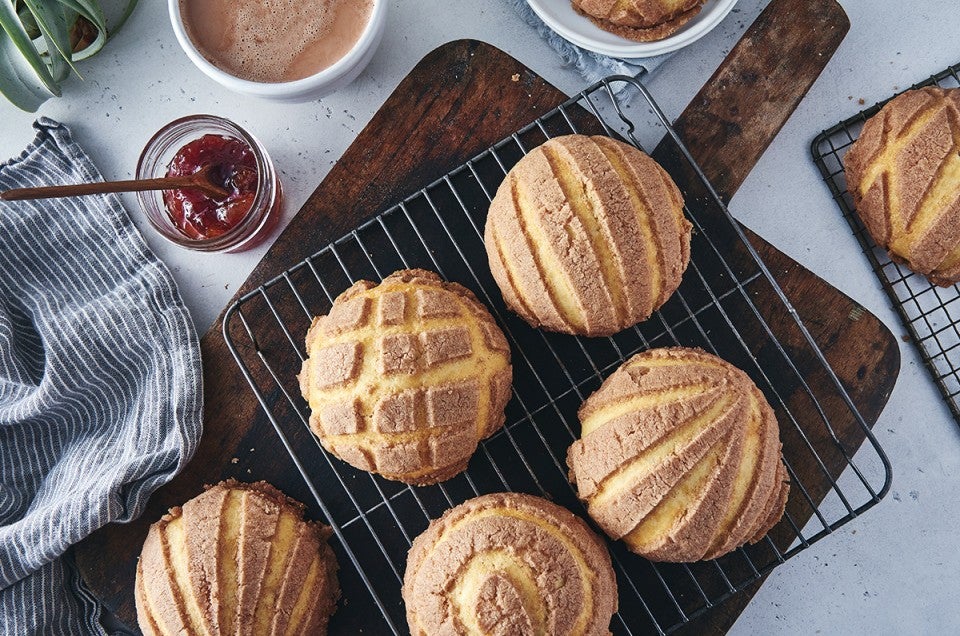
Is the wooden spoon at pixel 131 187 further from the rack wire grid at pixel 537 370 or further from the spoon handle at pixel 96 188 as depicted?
the rack wire grid at pixel 537 370

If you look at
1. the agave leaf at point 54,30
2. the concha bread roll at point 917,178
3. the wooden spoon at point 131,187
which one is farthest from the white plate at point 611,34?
the agave leaf at point 54,30

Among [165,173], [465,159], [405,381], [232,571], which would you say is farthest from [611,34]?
[232,571]

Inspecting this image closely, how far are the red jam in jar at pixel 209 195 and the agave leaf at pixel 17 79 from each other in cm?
58

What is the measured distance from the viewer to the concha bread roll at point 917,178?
269 centimetres

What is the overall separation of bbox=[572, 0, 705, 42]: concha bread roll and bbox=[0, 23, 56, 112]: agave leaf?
1978 millimetres

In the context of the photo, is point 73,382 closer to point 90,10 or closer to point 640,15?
point 90,10

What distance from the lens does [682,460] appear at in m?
2.36

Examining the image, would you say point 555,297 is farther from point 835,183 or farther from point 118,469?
point 118,469

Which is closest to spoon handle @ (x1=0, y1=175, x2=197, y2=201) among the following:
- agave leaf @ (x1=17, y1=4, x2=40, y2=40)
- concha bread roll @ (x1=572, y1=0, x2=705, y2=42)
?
agave leaf @ (x1=17, y1=4, x2=40, y2=40)

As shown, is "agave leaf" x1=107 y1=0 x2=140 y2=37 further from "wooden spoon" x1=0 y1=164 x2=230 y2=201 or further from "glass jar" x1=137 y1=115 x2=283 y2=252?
"wooden spoon" x1=0 y1=164 x2=230 y2=201

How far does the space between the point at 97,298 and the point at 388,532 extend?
1.42 meters

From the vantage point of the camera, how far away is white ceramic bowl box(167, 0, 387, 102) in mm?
2521

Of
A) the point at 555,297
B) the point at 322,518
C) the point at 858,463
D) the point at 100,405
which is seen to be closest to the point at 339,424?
the point at 322,518

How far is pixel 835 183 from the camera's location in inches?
117
